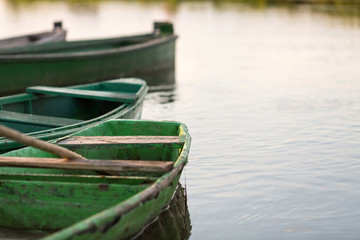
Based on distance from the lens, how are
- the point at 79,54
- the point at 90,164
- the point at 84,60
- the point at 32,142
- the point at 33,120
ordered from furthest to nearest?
the point at 84,60 → the point at 79,54 → the point at 33,120 → the point at 90,164 → the point at 32,142

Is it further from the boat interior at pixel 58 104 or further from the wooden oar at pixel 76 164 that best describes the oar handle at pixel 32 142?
the boat interior at pixel 58 104

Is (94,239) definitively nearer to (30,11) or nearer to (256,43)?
(256,43)

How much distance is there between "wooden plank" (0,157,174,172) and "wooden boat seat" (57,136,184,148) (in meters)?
0.69

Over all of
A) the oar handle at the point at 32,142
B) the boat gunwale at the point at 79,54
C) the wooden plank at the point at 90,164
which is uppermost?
the oar handle at the point at 32,142

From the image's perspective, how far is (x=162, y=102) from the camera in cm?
1226

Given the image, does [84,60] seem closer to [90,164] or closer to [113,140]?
[113,140]

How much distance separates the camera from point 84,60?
1321 cm

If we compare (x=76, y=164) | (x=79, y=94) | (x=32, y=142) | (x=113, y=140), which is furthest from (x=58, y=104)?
(x=32, y=142)

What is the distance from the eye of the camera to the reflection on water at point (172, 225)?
18.3ft

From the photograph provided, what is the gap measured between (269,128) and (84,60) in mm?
5525

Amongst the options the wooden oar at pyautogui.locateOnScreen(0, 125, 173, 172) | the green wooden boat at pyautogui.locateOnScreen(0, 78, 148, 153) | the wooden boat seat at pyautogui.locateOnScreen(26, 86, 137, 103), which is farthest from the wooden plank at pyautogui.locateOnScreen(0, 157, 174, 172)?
the wooden boat seat at pyautogui.locateOnScreen(26, 86, 137, 103)

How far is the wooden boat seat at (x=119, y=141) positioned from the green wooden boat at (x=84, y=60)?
19.8ft

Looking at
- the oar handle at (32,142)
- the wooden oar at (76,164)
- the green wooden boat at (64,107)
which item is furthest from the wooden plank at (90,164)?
the green wooden boat at (64,107)

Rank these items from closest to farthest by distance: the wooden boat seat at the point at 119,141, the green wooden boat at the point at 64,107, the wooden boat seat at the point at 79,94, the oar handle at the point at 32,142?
1. the oar handle at the point at 32,142
2. the wooden boat seat at the point at 119,141
3. the green wooden boat at the point at 64,107
4. the wooden boat seat at the point at 79,94
